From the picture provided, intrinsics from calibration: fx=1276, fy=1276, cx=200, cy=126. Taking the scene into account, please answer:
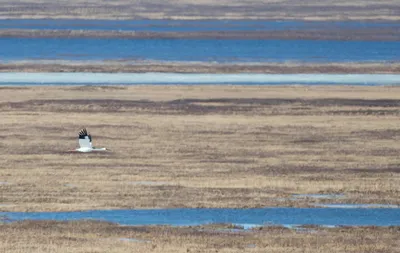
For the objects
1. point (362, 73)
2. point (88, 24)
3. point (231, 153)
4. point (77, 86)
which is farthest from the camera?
point (88, 24)

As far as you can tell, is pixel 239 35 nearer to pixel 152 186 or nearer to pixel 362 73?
pixel 362 73

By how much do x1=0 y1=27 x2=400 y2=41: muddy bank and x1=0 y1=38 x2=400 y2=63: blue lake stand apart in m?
2.59

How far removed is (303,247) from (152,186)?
249 inches

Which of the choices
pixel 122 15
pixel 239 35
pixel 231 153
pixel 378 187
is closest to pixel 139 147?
pixel 231 153

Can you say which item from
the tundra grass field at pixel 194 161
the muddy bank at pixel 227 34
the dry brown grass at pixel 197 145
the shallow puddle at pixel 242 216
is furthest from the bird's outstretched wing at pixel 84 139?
the muddy bank at pixel 227 34

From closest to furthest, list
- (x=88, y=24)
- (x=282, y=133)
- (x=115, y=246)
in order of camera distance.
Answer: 1. (x=115, y=246)
2. (x=282, y=133)
3. (x=88, y=24)

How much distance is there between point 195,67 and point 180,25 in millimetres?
40548

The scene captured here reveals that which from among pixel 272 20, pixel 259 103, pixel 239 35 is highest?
pixel 272 20

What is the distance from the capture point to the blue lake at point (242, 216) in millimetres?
22047

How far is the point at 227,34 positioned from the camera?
90.7 meters

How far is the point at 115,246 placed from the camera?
1977 cm

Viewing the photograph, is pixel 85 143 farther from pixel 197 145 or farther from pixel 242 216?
pixel 242 216

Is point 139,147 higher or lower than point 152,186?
higher

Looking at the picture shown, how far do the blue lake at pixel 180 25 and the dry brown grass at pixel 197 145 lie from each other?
47936 millimetres
